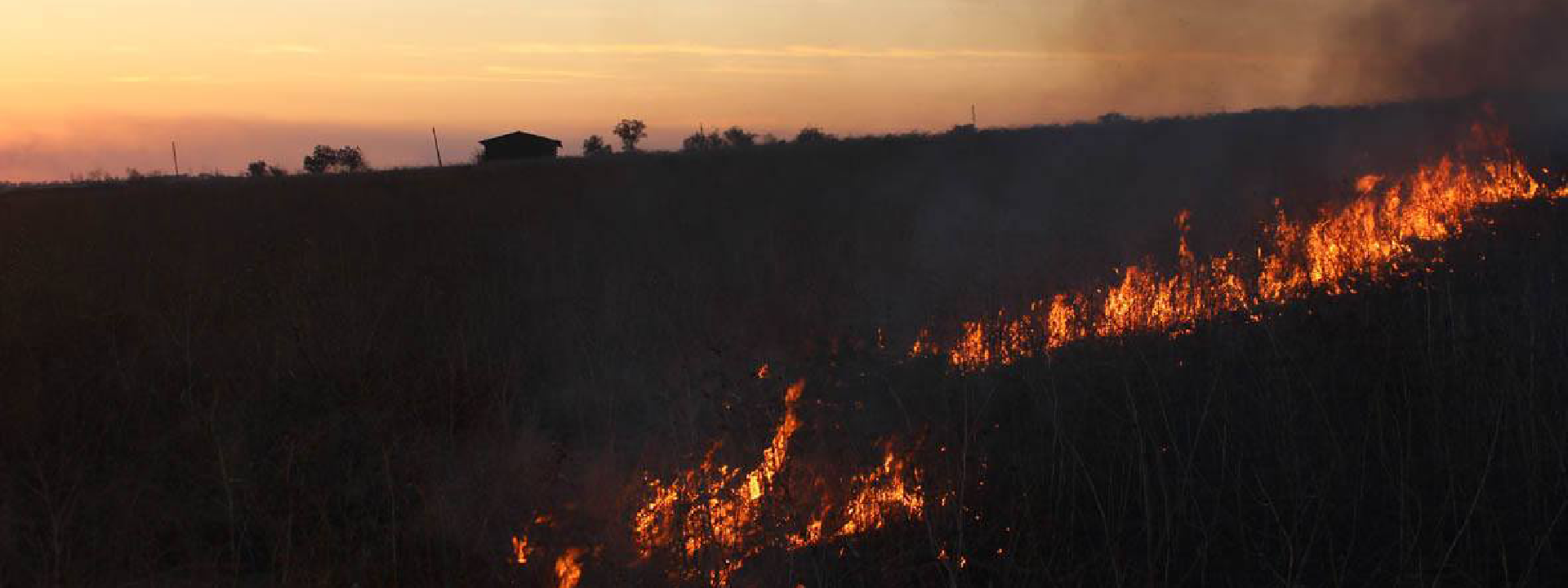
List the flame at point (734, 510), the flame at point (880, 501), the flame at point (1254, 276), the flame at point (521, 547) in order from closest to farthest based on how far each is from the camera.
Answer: the flame at point (521, 547), the flame at point (734, 510), the flame at point (880, 501), the flame at point (1254, 276)

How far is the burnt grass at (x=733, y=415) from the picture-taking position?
4.70 meters

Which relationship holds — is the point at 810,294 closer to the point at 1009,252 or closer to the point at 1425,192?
the point at 1009,252

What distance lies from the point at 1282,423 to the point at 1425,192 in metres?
11.3

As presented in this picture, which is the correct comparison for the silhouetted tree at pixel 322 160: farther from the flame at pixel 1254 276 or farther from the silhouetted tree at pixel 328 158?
the flame at pixel 1254 276

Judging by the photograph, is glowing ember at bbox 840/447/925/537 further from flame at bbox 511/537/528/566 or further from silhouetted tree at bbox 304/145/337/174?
silhouetted tree at bbox 304/145/337/174

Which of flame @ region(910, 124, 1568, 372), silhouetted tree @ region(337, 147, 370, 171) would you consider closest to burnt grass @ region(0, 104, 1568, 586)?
flame @ region(910, 124, 1568, 372)

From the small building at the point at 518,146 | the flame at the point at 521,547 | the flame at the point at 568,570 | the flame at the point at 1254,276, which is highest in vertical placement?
the small building at the point at 518,146

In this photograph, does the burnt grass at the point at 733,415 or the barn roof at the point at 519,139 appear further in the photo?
the barn roof at the point at 519,139

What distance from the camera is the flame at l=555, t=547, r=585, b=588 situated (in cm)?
468

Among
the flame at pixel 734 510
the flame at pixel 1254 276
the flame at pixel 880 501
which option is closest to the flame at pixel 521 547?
the flame at pixel 734 510

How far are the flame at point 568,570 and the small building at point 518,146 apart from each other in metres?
42.4

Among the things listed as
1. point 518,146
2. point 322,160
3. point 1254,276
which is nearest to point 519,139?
point 518,146

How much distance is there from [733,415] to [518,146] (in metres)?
42.5

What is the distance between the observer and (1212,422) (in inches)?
230
